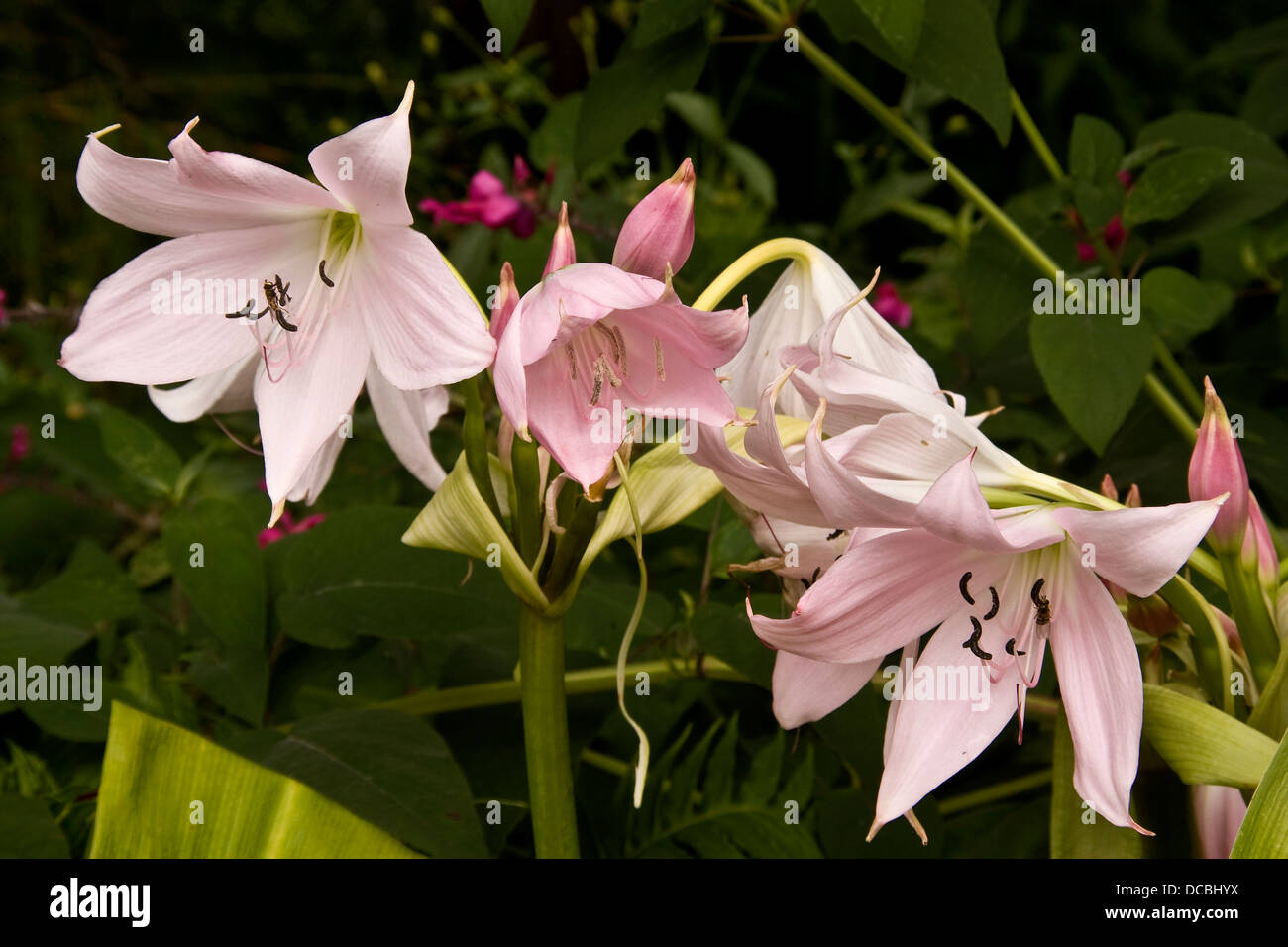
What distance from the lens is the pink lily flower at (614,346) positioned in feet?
1.46

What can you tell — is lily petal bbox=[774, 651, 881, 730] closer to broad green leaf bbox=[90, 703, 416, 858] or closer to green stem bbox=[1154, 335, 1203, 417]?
broad green leaf bbox=[90, 703, 416, 858]

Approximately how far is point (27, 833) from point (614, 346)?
1.25 ft

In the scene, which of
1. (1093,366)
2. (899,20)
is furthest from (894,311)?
(899,20)

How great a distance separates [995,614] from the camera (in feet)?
1.68

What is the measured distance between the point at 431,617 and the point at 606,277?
0.91 feet

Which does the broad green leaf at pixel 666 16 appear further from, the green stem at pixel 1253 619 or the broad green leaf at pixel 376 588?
the green stem at pixel 1253 619

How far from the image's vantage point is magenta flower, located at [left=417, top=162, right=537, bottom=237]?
105 centimetres

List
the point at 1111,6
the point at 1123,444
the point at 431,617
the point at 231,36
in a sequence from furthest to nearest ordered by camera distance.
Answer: the point at 231,36
the point at 1111,6
the point at 1123,444
the point at 431,617

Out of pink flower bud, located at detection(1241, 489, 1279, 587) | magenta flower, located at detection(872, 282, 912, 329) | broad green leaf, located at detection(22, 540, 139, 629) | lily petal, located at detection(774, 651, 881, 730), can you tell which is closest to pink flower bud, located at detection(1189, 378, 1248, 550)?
pink flower bud, located at detection(1241, 489, 1279, 587)

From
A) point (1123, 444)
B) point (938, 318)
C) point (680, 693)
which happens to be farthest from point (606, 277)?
point (938, 318)

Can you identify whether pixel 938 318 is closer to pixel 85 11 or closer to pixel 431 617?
pixel 431 617

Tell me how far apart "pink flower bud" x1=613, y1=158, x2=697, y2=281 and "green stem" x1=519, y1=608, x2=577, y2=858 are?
0.53 feet

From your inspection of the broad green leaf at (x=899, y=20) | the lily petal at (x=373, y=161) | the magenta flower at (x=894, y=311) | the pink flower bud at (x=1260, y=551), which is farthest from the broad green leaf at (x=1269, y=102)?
the lily petal at (x=373, y=161)
